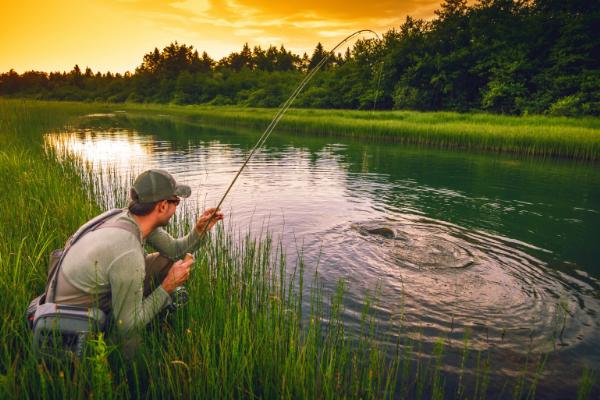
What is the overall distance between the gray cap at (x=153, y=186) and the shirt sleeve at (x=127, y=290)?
461 mm

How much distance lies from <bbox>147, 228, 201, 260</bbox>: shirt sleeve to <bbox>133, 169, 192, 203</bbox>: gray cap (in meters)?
0.93

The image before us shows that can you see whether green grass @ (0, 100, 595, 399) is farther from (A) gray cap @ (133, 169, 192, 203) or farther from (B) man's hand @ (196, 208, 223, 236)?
(A) gray cap @ (133, 169, 192, 203)

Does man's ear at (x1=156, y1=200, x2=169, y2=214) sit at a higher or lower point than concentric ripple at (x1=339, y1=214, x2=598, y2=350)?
higher

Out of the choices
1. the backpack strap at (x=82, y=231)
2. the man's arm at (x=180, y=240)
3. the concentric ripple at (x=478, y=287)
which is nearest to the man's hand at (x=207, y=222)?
the man's arm at (x=180, y=240)

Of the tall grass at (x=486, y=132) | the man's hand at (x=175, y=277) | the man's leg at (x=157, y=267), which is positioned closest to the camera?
the man's hand at (x=175, y=277)

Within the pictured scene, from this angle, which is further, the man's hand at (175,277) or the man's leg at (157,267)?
the man's leg at (157,267)

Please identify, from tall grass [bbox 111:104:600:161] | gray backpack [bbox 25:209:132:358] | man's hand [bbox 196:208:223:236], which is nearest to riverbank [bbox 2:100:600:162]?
tall grass [bbox 111:104:600:161]

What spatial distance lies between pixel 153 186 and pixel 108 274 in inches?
27.4

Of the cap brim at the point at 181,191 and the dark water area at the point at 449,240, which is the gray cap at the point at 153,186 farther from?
the dark water area at the point at 449,240

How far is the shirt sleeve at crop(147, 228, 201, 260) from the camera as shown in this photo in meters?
3.69

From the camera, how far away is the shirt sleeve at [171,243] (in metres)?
3.69

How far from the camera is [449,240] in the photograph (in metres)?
7.71

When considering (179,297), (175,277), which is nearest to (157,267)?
(179,297)

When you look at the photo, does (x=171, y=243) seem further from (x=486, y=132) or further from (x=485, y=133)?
(x=486, y=132)
